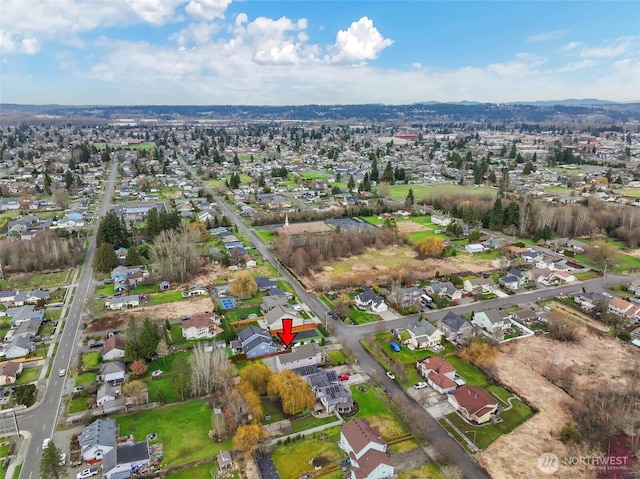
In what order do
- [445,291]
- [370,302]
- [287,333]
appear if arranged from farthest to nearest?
[445,291] → [370,302] → [287,333]

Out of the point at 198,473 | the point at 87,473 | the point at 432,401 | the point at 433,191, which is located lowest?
the point at 432,401

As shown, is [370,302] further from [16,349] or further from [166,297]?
[16,349]

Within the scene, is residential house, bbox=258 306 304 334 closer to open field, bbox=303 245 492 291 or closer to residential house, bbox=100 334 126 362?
open field, bbox=303 245 492 291

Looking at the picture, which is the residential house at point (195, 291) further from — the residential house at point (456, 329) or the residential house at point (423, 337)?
the residential house at point (456, 329)

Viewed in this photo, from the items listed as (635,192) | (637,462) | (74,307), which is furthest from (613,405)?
(635,192)

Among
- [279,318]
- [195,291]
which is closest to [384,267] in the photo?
[279,318]

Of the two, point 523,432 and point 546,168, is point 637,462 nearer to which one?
point 523,432
